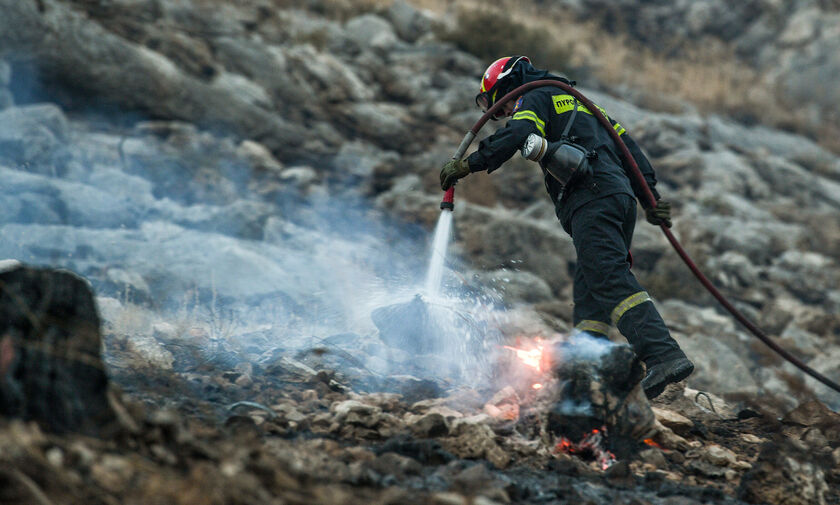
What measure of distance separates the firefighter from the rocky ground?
1.04 ft

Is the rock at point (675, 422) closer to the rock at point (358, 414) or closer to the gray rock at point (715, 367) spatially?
the rock at point (358, 414)

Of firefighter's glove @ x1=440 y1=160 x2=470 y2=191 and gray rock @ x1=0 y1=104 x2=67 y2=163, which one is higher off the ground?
firefighter's glove @ x1=440 y1=160 x2=470 y2=191

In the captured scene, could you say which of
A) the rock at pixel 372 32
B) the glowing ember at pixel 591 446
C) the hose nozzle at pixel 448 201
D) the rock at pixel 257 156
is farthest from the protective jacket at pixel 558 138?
the rock at pixel 372 32

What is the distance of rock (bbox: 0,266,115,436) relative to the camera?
5.40 ft

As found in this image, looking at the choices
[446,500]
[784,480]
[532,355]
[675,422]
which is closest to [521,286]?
[532,355]

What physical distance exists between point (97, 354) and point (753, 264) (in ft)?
27.6

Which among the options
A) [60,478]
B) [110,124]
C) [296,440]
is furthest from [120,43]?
[60,478]

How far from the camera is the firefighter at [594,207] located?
11.6ft

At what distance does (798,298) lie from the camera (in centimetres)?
825

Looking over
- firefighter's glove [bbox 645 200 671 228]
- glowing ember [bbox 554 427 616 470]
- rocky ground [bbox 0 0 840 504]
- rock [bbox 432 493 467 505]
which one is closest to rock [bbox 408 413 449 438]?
rocky ground [bbox 0 0 840 504]

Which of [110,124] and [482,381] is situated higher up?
[110,124]

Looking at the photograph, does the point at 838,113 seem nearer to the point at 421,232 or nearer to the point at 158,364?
the point at 421,232

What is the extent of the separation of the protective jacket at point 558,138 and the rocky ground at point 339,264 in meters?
0.83

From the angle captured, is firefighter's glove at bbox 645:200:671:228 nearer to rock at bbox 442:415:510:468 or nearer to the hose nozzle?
the hose nozzle
